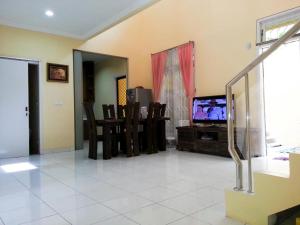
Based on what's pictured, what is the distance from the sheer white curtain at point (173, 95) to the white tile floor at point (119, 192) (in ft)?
6.78

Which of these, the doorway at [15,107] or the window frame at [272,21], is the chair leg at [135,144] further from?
the window frame at [272,21]

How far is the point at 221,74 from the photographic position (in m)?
5.58

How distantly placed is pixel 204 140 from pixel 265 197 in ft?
11.3

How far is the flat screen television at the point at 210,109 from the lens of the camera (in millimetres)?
5250

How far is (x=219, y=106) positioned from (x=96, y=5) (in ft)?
10.3

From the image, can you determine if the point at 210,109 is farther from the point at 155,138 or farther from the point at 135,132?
the point at 135,132

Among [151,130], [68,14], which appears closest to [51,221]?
[151,130]

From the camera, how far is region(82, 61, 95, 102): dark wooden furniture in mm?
9102

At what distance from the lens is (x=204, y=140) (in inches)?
207

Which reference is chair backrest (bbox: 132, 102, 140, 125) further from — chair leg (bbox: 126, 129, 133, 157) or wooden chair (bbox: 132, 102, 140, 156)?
chair leg (bbox: 126, 129, 133, 157)

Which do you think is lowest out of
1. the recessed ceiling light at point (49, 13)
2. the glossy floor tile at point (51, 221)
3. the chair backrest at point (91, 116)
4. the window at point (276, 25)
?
the glossy floor tile at point (51, 221)

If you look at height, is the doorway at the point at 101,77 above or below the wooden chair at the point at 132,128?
above

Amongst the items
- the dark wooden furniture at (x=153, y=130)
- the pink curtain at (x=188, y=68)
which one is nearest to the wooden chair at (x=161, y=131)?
the dark wooden furniture at (x=153, y=130)

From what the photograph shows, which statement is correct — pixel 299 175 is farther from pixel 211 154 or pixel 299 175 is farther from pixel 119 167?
pixel 211 154
